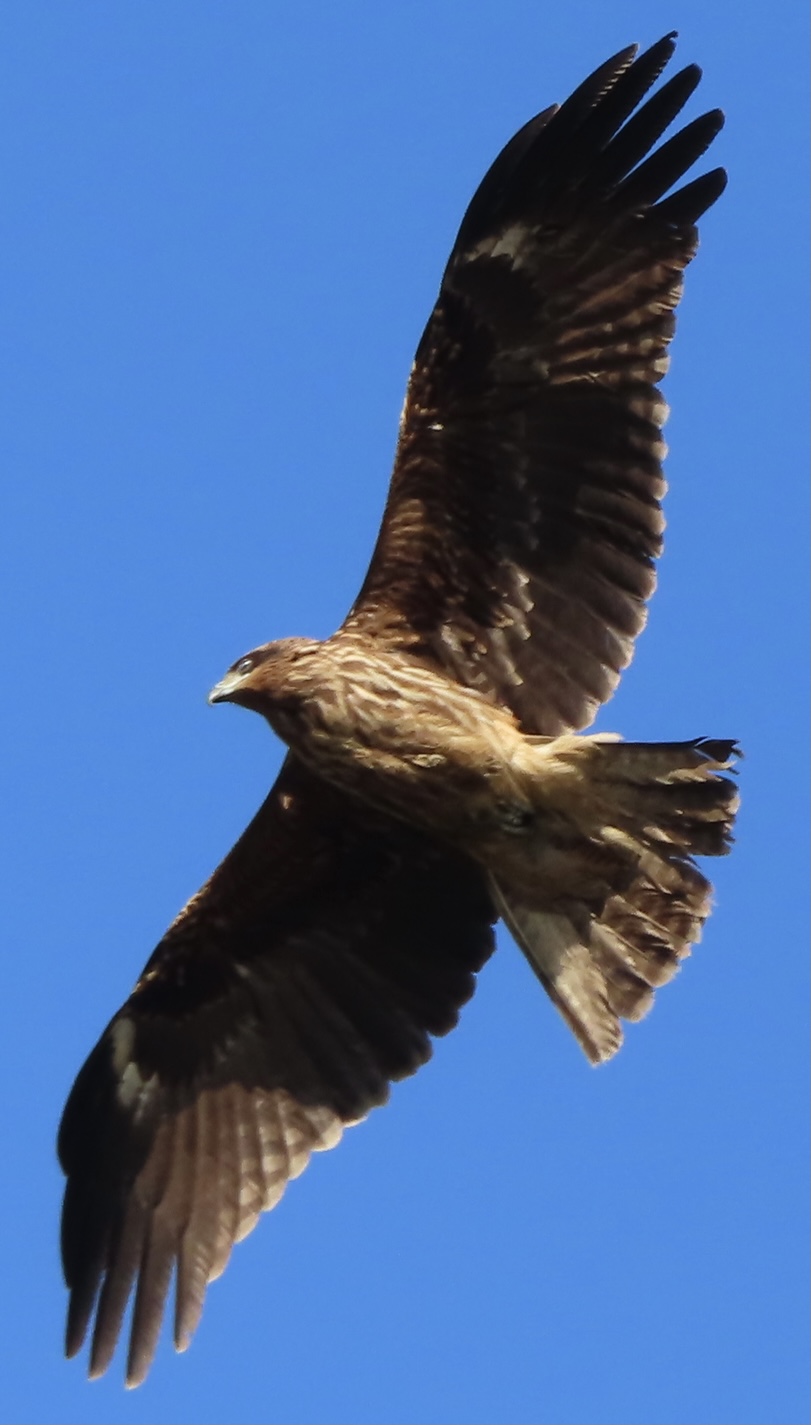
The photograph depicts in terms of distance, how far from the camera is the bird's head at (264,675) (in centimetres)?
1054

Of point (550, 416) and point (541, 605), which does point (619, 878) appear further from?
point (550, 416)

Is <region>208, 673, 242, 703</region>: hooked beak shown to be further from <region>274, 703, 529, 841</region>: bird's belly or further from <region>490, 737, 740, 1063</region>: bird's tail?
<region>490, 737, 740, 1063</region>: bird's tail

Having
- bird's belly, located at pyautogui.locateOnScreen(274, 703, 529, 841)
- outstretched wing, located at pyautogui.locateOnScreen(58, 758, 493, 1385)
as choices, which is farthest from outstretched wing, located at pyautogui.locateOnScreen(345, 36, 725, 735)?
outstretched wing, located at pyautogui.locateOnScreen(58, 758, 493, 1385)

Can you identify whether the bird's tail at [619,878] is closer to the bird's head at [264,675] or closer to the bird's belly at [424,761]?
the bird's belly at [424,761]

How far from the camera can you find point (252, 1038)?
1173cm

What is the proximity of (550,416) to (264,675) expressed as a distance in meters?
1.45

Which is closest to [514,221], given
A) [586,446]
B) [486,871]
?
[586,446]

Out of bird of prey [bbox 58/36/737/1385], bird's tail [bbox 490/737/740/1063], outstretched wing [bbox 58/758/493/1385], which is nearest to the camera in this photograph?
bird's tail [bbox 490/737/740/1063]

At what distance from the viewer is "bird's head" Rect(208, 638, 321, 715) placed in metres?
10.5

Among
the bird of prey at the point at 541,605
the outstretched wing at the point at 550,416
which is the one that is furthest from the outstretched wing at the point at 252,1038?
the outstretched wing at the point at 550,416

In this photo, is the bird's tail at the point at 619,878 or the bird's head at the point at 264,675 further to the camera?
the bird's head at the point at 264,675

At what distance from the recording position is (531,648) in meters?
10.7

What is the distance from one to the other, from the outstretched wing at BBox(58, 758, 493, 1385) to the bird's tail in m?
0.55

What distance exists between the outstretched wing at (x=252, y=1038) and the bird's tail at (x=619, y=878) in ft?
1.82
